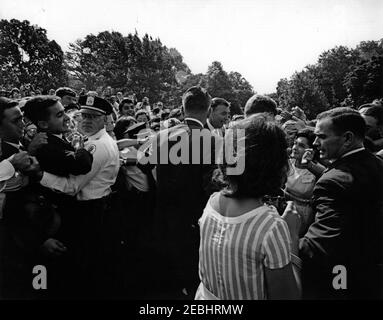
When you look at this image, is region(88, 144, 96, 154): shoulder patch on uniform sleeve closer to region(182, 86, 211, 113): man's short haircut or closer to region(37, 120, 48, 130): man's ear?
region(37, 120, 48, 130): man's ear

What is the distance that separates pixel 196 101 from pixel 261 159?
Answer: 2030 mm

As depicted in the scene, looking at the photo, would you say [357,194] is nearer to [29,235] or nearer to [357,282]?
[357,282]

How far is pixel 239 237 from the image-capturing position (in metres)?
1.52

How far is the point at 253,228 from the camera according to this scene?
150 cm

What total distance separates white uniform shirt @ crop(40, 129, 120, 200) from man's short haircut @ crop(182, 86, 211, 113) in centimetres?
83

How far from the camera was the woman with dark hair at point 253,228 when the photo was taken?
1481 millimetres

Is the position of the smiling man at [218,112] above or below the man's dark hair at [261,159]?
above

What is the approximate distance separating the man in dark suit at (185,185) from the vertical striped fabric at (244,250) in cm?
154

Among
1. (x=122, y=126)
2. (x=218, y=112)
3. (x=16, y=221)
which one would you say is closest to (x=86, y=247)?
(x=16, y=221)

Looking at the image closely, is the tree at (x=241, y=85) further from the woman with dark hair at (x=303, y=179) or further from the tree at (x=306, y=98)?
the woman with dark hair at (x=303, y=179)

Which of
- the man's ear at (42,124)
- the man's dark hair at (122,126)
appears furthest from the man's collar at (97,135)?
the man's dark hair at (122,126)

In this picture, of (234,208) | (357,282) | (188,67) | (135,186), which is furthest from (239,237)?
(188,67)

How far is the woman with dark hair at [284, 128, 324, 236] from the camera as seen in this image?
3.26 metres
